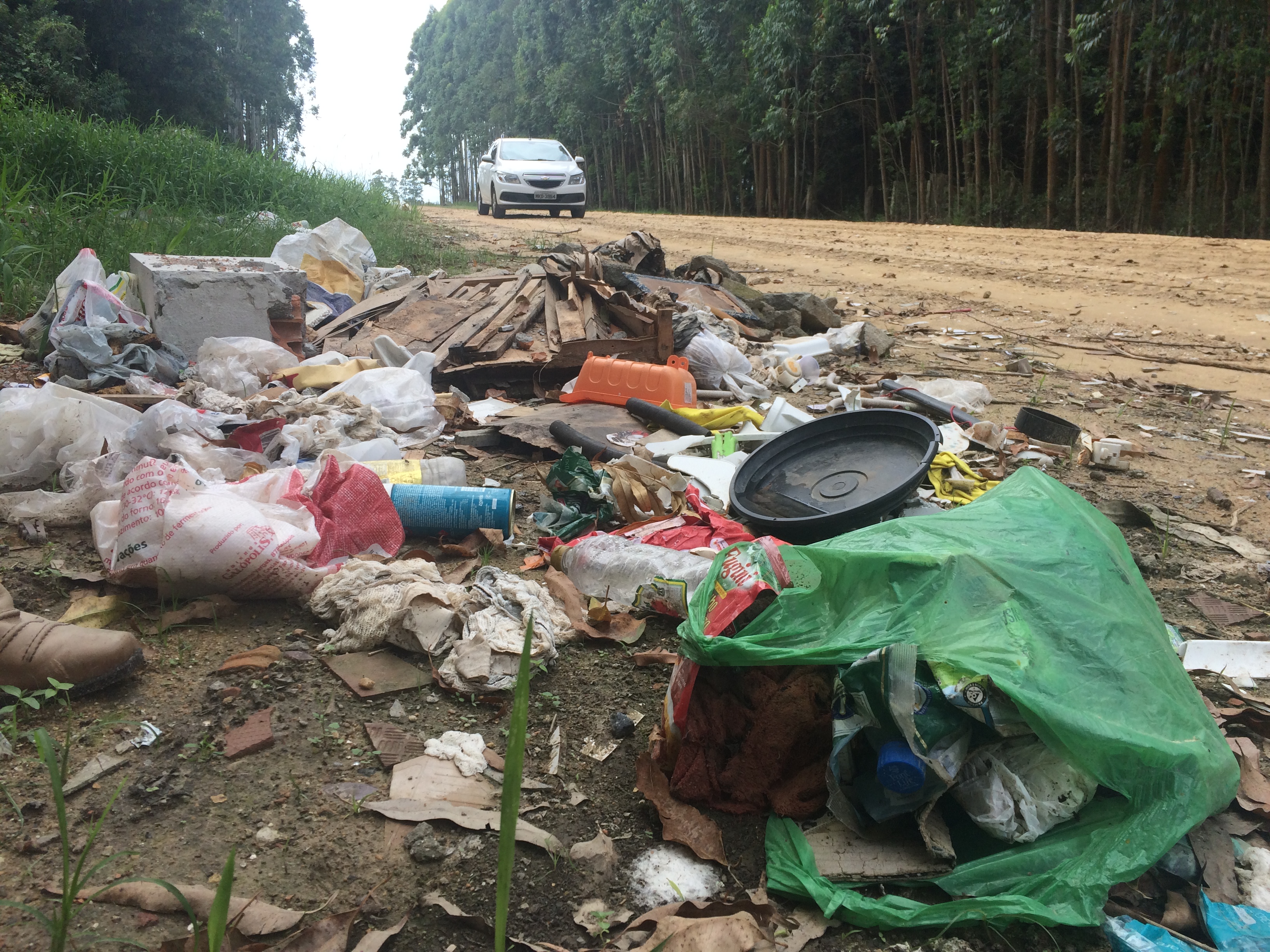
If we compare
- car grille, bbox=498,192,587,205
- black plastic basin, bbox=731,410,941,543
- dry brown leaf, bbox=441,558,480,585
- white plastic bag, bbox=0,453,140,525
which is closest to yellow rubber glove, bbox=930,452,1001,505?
black plastic basin, bbox=731,410,941,543

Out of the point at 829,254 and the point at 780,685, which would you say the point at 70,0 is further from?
the point at 780,685

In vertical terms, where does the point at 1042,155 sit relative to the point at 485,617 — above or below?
above

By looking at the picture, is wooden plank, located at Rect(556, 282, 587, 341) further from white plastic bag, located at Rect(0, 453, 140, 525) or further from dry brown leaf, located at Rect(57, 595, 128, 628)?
dry brown leaf, located at Rect(57, 595, 128, 628)

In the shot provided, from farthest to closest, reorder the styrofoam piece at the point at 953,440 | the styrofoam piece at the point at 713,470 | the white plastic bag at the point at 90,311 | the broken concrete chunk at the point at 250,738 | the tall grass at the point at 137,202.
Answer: the tall grass at the point at 137,202 < the white plastic bag at the point at 90,311 < the styrofoam piece at the point at 953,440 < the styrofoam piece at the point at 713,470 < the broken concrete chunk at the point at 250,738

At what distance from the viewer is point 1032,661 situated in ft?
5.47

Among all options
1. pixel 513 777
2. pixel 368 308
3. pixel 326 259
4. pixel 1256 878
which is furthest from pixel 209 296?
pixel 1256 878

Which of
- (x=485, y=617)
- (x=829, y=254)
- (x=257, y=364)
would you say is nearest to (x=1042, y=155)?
(x=829, y=254)

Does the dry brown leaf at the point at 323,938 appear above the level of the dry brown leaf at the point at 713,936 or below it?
above

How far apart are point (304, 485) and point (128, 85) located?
67.1 ft

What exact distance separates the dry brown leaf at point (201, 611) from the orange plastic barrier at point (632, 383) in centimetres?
273

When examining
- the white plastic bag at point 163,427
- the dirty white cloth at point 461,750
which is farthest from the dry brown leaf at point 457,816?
the white plastic bag at point 163,427

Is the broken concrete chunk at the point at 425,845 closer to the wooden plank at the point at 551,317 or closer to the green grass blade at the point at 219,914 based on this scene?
the green grass blade at the point at 219,914

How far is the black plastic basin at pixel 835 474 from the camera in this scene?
2973 millimetres

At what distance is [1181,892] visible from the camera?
66.4 inches
